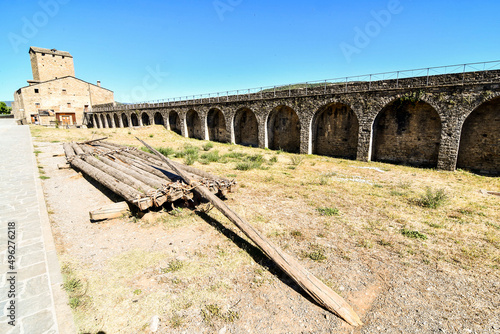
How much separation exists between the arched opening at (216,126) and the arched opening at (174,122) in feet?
22.8

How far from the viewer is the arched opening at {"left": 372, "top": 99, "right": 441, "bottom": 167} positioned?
46.6ft

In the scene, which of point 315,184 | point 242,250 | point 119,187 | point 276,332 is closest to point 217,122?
point 315,184

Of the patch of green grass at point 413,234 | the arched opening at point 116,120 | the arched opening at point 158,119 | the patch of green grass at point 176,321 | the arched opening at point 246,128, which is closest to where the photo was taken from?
the patch of green grass at point 176,321

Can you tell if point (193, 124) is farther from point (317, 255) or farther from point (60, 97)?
point (60, 97)

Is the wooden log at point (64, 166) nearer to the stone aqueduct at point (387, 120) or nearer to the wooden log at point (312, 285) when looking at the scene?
the wooden log at point (312, 285)

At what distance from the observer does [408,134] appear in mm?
15086

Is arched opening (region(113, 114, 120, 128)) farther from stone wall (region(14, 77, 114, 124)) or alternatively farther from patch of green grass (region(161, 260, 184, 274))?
patch of green grass (region(161, 260, 184, 274))

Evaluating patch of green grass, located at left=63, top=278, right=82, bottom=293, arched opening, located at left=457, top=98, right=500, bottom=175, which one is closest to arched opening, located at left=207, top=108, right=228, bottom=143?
arched opening, located at left=457, top=98, right=500, bottom=175

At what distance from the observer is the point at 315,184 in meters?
10.2

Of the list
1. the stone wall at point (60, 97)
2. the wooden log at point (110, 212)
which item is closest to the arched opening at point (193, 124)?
the wooden log at point (110, 212)

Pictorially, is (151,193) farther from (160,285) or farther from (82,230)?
(160,285)

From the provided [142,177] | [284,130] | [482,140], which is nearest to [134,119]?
[284,130]

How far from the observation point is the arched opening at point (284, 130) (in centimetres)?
2031

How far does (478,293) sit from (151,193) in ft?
23.0
